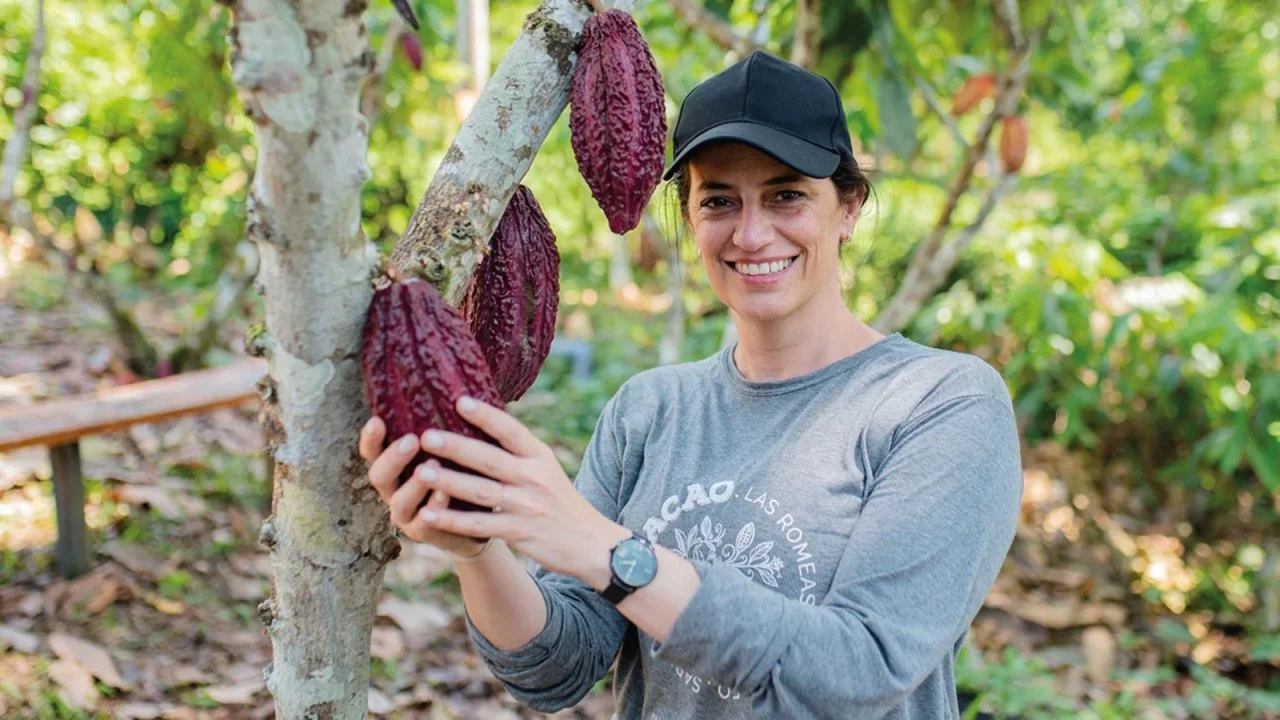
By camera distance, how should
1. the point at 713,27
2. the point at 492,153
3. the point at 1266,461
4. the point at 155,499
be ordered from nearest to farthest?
the point at 492,153 < the point at 713,27 < the point at 1266,461 < the point at 155,499

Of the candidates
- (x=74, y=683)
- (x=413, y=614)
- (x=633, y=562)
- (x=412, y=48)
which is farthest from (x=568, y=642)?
(x=412, y=48)

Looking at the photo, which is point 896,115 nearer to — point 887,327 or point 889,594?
point 887,327

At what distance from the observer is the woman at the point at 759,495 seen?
0.82 metres

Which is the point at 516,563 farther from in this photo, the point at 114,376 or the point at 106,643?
the point at 114,376

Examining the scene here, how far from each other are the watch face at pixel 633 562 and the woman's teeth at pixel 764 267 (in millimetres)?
484

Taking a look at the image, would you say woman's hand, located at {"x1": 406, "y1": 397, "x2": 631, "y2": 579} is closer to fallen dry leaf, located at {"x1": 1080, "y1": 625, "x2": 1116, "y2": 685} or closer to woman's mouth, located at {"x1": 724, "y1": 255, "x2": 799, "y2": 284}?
woman's mouth, located at {"x1": 724, "y1": 255, "x2": 799, "y2": 284}

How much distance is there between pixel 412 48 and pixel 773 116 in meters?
2.53

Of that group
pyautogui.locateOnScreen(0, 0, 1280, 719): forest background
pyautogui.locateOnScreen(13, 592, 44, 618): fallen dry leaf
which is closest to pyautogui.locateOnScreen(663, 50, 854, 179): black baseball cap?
pyautogui.locateOnScreen(0, 0, 1280, 719): forest background

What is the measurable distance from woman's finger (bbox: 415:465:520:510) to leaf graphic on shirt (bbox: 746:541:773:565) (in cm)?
46

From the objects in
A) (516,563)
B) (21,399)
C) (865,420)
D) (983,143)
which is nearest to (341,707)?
(516,563)

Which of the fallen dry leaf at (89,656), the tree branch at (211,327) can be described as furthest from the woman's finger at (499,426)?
the tree branch at (211,327)

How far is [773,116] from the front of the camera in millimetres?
1151

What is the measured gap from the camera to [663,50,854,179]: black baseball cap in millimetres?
1131

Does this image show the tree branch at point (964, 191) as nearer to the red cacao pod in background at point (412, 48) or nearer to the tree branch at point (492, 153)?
the tree branch at point (492, 153)
